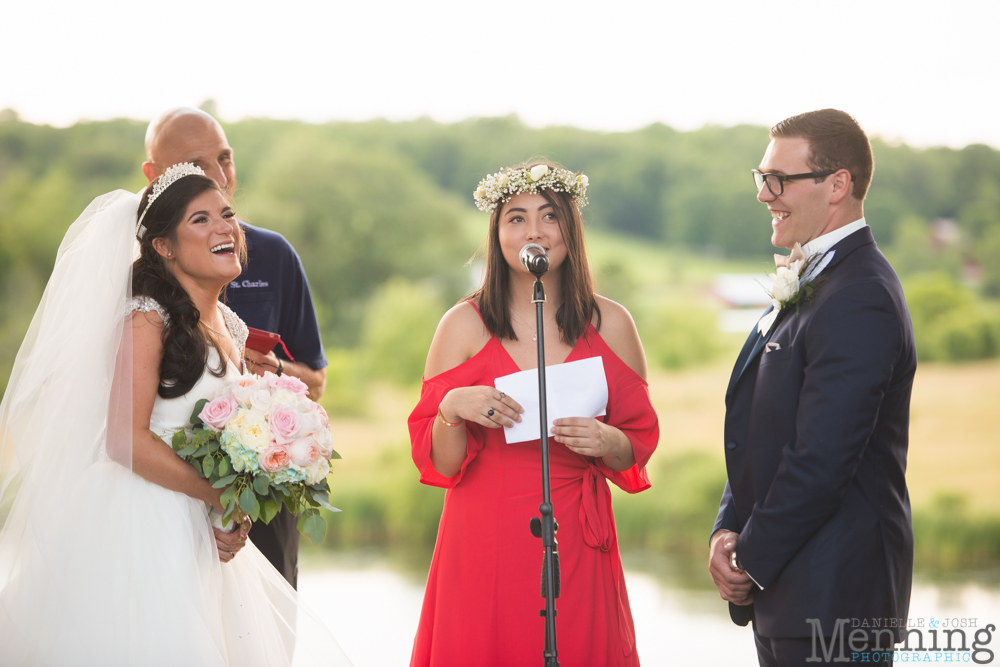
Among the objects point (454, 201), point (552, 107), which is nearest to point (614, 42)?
point (552, 107)

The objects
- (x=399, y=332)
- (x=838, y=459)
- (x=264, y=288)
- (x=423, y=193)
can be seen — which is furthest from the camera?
(x=423, y=193)

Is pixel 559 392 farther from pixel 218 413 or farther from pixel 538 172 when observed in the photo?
pixel 218 413

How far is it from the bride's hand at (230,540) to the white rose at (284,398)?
0.35 meters

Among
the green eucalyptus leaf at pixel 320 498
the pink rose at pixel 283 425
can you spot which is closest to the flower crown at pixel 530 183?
the pink rose at pixel 283 425

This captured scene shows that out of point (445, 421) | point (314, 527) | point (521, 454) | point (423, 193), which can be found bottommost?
point (314, 527)

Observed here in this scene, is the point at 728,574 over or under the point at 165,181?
under

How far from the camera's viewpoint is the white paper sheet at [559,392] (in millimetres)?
2270

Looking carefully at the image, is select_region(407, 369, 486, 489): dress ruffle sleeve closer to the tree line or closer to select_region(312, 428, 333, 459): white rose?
select_region(312, 428, 333, 459): white rose

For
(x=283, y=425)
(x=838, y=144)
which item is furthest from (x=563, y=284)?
(x=283, y=425)

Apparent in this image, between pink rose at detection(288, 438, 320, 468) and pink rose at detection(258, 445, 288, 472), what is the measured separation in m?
0.02

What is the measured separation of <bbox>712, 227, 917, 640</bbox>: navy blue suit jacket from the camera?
1.81 metres

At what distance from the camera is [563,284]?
2.54 metres

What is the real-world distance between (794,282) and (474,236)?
6.73 meters

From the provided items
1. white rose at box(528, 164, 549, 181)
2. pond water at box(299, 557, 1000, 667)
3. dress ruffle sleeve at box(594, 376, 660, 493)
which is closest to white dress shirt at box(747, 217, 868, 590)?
dress ruffle sleeve at box(594, 376, 660, 493)
